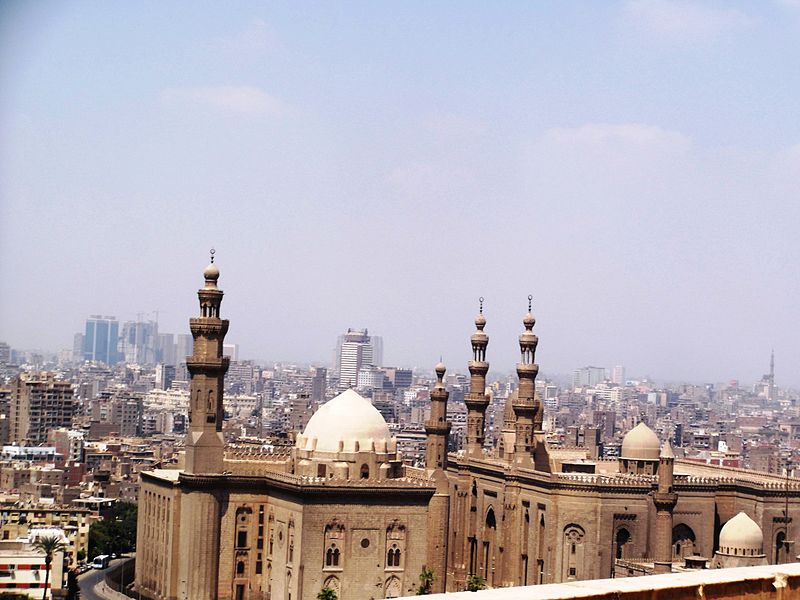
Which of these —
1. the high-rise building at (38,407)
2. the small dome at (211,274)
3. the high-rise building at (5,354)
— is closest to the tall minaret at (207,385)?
the small dome at (211,274)

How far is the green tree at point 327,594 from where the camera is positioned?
42.8m

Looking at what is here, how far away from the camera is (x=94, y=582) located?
184ft

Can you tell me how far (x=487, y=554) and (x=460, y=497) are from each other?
2578mm

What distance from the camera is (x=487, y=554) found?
51.1 m

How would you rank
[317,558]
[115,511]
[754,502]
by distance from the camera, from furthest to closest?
[115,511]
[754,502]
[317,558]

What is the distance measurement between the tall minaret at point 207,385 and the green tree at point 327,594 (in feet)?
15.3

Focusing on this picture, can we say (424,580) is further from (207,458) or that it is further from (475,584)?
(207,458)

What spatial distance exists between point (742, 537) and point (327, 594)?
36.8 feet

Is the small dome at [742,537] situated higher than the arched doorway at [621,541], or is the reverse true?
the small dome at [742,537]

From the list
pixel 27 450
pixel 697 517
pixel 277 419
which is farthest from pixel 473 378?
pixel 277 419

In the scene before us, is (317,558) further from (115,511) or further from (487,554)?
(115,511)

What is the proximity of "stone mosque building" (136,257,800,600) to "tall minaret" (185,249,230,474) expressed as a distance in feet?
0.13

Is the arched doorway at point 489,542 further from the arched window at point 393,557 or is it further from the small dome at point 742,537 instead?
the small dome at point 742,537

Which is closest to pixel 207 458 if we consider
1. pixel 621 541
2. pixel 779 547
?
pixel 621 541
